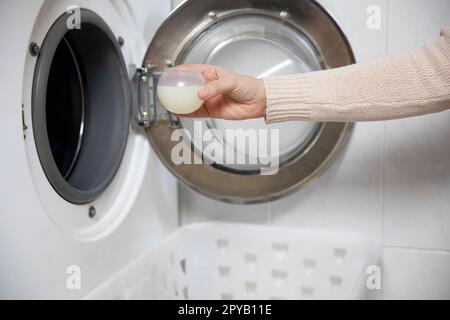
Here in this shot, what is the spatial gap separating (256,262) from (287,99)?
52 centimetres

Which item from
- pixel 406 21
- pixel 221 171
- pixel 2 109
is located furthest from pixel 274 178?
pixel 2 109

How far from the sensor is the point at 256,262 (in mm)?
1228

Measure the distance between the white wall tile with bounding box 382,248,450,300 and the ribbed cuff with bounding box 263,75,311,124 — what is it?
1.67ft

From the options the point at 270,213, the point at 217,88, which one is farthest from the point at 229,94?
the point at 270,213

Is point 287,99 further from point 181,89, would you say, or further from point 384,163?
point 384,163

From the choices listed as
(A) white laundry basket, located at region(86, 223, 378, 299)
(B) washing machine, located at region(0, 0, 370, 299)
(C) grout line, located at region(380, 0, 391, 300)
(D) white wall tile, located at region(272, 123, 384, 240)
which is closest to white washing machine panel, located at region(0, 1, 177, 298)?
(B) washing machine, located at region(0, 0, 370, 299)

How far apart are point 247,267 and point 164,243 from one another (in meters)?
0.22

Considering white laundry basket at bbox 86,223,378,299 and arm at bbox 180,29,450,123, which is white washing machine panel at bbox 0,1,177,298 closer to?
white laundry basket at bbox 86,223,378,299

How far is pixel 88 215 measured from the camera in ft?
2.94

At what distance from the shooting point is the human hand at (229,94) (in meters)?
0.83

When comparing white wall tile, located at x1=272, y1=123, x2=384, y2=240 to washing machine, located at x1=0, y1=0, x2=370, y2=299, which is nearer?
washing machine, located at x1=0, y1=0, x2=370, y2=299

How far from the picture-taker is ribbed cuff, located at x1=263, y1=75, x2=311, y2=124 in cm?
85

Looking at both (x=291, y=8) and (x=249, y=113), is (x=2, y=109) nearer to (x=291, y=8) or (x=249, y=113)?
(x=249, y=113)

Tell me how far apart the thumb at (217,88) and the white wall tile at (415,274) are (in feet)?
2.01
